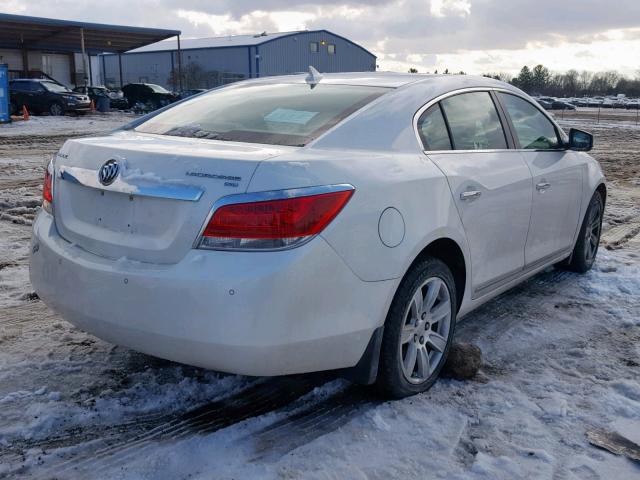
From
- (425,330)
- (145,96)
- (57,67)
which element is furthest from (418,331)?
(57,67)

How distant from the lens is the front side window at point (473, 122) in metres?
3.88

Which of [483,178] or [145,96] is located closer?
[483,178]

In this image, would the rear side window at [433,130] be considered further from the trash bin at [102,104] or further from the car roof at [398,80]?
the trash bin at [102,104]

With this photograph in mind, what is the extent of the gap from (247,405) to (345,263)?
97 centimetres

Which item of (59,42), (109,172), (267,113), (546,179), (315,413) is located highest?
(59,42)

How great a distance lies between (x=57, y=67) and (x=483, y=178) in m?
49.2

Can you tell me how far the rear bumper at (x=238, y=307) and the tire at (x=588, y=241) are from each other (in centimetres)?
302

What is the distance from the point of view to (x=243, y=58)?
2228 inches

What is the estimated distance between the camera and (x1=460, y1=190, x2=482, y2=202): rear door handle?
3.60 m

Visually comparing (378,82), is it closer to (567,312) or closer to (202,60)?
(567,312)

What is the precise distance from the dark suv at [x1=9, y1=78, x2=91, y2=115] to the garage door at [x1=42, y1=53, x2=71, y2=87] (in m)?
20.9

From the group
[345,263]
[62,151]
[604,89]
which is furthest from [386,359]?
[604,89]

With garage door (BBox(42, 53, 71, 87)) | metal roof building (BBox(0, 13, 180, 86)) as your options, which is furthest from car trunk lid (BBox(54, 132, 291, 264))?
garage door (BBox(42, 53, 71, 87))

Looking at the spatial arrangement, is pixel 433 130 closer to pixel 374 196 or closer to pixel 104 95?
pixel 374 196
